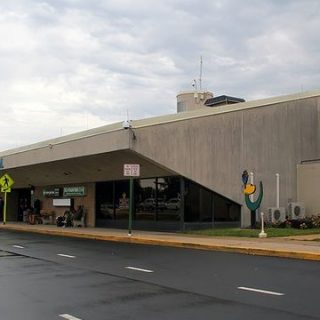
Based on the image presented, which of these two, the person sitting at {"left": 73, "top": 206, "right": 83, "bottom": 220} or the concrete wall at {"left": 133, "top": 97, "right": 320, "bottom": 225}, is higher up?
the concrete wall at {"left": 133, "top": 97, "right": 320, "bottom": 225}

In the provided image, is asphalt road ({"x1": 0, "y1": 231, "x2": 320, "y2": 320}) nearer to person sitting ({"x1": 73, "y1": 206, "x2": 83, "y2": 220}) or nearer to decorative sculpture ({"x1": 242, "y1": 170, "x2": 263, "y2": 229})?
decorative sculpture ({"x1": 242, "y1": 170, "x2": 263, "y2": 229})

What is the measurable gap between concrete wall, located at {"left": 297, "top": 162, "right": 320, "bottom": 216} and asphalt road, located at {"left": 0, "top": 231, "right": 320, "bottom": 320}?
40.0ft

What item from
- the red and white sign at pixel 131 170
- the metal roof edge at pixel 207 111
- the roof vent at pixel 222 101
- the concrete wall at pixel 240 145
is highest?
the roof vent at pixel 222 101

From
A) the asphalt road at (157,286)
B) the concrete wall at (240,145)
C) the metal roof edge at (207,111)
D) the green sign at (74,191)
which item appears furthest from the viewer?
the green sign at (74,191)

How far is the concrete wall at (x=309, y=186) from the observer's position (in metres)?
27.8

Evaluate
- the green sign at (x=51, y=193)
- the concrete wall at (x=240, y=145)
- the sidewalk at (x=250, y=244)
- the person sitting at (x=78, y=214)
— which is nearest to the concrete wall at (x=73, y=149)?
the concrete wall at (x=240, y=145)

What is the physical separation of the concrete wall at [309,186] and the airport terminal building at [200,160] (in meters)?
0.05

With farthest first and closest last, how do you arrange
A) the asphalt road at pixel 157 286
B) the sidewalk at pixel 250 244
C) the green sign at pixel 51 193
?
the green sign at pixel 51 193 < the sidewalk at pixel 250 244 < the asphalt road at pixel 157 286

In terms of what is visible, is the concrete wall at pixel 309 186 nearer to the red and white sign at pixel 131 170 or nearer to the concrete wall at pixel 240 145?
the concrete wall at pixel 240 145

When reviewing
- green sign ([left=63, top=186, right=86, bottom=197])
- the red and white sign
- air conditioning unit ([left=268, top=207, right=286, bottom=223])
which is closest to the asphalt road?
the red and white sign

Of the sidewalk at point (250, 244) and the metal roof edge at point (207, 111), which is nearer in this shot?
the sidewalk at point (250, 244)

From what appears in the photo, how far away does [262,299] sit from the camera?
9.34 meters

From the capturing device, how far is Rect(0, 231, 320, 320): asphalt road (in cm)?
841

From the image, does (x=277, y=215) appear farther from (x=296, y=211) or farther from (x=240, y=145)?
(x=240, y=145)
